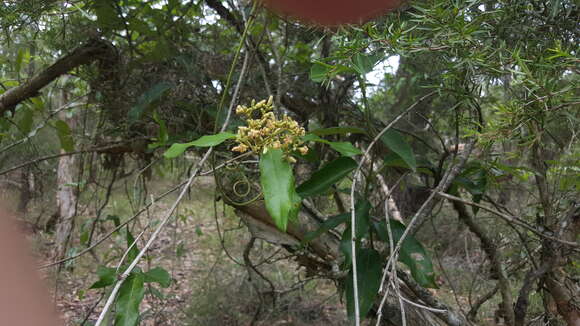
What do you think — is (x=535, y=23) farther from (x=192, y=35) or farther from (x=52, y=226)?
(x=52, y=226)

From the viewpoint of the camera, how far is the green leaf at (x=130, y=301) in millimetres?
770

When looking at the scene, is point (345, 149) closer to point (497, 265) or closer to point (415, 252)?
point (415, 252)

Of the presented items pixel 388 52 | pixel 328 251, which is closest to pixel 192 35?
pixel 328 251

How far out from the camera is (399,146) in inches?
42.7

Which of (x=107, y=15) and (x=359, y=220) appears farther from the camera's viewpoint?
(x=107, y=15)

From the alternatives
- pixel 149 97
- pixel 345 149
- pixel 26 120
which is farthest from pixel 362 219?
pixel 26 120

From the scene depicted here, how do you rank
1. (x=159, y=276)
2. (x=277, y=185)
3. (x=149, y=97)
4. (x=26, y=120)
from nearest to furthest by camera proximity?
(x=277, y=185) → (x=159, y=276) → (x=149, y=97) → (x=26, y=120)

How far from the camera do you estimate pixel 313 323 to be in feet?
7.93

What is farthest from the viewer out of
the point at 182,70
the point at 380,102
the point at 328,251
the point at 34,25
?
the point at 380,102

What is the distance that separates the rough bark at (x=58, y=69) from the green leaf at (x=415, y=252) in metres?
1.08

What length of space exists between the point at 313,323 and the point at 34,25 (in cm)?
187

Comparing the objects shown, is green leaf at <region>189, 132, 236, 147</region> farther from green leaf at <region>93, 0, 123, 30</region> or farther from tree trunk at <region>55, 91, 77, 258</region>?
tree trunk at <region>55, 91, 77, 258</region>

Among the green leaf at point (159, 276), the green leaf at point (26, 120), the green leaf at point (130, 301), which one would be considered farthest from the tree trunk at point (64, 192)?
the green leaf at point (130, 301)

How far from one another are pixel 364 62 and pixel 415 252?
1.67 feet
